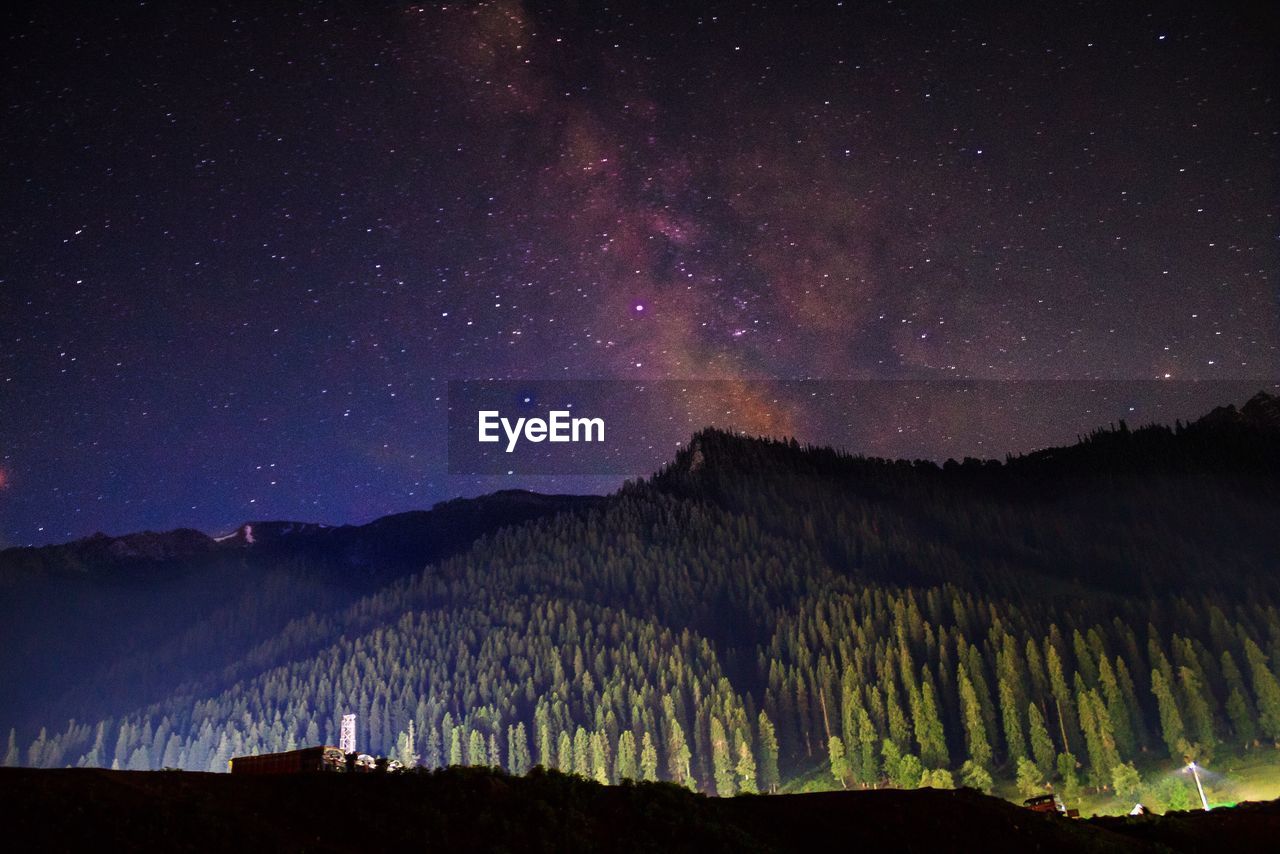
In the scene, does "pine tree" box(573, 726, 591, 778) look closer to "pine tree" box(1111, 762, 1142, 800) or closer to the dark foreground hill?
"pine tree" box(1111, 762, 1142, 800)

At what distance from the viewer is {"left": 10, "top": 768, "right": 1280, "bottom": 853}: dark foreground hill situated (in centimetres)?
2484

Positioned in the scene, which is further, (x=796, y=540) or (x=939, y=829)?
(x=796, y=540)

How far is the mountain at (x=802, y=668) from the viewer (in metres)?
99.6

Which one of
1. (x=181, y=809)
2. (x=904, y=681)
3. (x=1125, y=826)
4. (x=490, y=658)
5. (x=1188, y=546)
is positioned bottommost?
(x=1125, y=826)

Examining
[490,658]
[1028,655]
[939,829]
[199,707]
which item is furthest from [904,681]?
[199,707]

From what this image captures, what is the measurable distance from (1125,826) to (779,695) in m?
80.8

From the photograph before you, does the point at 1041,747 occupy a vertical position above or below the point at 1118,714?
below

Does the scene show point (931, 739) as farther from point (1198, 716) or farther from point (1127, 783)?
point (1198, 716)

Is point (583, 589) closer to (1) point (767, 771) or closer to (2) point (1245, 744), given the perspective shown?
(1) point (767, 771)

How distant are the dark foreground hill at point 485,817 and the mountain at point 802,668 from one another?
145 feet

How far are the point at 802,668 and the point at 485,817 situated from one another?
104 metres

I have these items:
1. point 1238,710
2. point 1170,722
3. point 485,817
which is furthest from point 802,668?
point 485,817

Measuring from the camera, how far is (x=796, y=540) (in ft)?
635

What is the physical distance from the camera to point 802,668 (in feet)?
419
